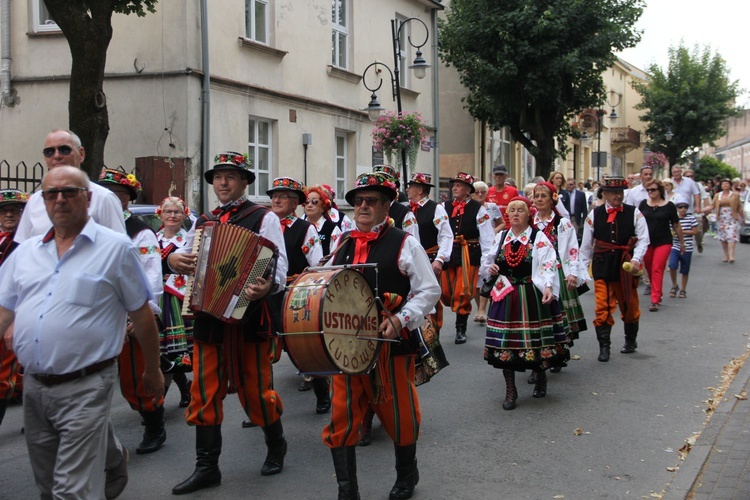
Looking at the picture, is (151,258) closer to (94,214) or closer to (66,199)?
(94,214)

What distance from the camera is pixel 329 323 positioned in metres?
4.54

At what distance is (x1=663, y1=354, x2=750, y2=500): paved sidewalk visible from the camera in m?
5.36

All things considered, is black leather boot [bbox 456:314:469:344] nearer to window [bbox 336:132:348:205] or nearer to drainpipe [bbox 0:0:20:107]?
drainpipe [bbox 0:0:20:107]

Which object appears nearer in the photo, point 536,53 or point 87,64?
point 87,64

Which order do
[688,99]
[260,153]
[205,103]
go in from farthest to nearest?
[688,99]
[260,153]
[205,103]

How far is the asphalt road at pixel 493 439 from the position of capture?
5.51 m

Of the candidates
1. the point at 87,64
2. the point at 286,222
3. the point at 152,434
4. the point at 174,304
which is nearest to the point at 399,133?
the point at 87,64

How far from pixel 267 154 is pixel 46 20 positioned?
5007 millimetres

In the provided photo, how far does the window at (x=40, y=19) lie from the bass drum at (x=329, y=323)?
538 inches

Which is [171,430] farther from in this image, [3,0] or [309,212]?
[3,0]

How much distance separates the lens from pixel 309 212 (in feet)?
28.3

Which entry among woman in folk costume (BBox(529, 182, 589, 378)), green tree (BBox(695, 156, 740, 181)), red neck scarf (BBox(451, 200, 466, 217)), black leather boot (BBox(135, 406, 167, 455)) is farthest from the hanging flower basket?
green tree (BBox(695, 156, 740, 181))

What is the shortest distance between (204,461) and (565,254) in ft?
15.0

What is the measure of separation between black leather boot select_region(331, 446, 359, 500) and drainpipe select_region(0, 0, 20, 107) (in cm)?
1422
